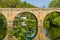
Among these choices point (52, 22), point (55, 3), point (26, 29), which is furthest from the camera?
point (55, 3)

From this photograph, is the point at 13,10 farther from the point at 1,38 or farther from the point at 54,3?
the point at 54,3

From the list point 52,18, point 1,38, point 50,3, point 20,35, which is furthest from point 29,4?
point 20,35

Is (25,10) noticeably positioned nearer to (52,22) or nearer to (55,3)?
(52,22)

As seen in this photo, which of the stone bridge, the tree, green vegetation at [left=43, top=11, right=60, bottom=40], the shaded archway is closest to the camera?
the shaded archway

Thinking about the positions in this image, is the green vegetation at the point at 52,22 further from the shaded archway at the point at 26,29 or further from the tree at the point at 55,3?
the shaded archway at the point at 26,29

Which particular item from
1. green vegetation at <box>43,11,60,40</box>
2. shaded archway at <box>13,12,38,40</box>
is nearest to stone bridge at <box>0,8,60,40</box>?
shaded archway at <box>13,12,38,40</box>

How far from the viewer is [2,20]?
41.9m

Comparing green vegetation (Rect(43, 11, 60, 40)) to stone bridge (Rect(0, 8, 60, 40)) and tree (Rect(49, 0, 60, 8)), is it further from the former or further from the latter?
stone bridge (Rect(0, 8, 60, 40))

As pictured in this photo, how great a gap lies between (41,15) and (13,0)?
16309mm

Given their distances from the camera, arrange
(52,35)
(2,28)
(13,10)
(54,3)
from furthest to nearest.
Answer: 1. (54,3)
2. (2,28)
3. (52,35)
4. (13,10)

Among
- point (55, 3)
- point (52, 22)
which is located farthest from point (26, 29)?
point (55, 3)

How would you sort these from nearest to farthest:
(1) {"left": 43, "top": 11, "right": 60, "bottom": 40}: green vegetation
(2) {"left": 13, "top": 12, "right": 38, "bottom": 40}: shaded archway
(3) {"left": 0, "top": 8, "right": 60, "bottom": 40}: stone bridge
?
(2) {"left": 13, "top": 12, "right": 38, "bottom": 40}: shaded archway < (3) {"left": 0, "top": 8, "right": 60, "bottom": 40}: stone bridge < (1) {"left": 43, "top": 11, "right": 60, "bottom": 40}: green vegetation

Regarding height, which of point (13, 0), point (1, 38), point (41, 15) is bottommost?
point (1, 38)

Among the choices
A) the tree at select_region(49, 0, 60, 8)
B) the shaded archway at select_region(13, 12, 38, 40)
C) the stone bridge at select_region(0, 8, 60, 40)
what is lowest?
the shaded archway at select_region(13, 12, 38, 40)
